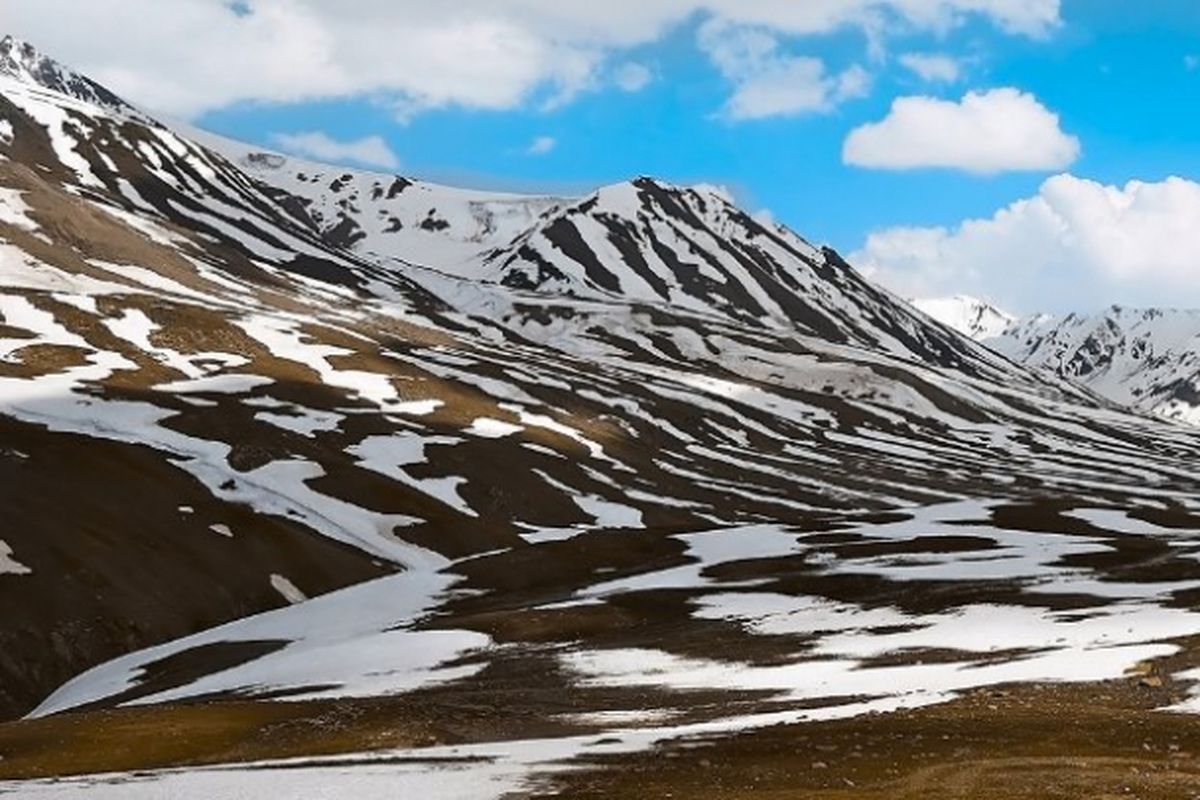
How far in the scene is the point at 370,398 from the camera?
519 feet

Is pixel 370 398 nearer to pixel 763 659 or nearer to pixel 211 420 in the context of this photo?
pixel 211 420

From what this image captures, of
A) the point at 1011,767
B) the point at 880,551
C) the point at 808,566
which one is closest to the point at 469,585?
the point at 808,566

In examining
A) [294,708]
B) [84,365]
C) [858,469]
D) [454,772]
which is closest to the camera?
[454,772]

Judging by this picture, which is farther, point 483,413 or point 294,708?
point 483,413

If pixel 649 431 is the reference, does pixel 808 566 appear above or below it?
below

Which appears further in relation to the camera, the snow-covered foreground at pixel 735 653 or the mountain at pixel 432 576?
the mountain at pixel 432 576

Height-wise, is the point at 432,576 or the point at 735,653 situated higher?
the point at 432,576

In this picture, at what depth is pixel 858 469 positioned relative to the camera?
646ft

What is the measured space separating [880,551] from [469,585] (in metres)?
34.6

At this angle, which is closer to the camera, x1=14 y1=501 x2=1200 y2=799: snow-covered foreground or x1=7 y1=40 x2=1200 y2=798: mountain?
x1=14 y1=501 x2=1200 y2=799: snow-covered foreground

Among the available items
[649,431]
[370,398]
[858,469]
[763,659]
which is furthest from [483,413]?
[763,659]

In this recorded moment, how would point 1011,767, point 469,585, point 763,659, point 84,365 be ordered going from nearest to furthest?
point 1011,767, point 763,659, point 469,585, point 84,365

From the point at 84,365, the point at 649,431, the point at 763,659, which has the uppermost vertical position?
the point at 84,365

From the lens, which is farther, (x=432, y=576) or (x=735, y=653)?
(x=432, y=576)
